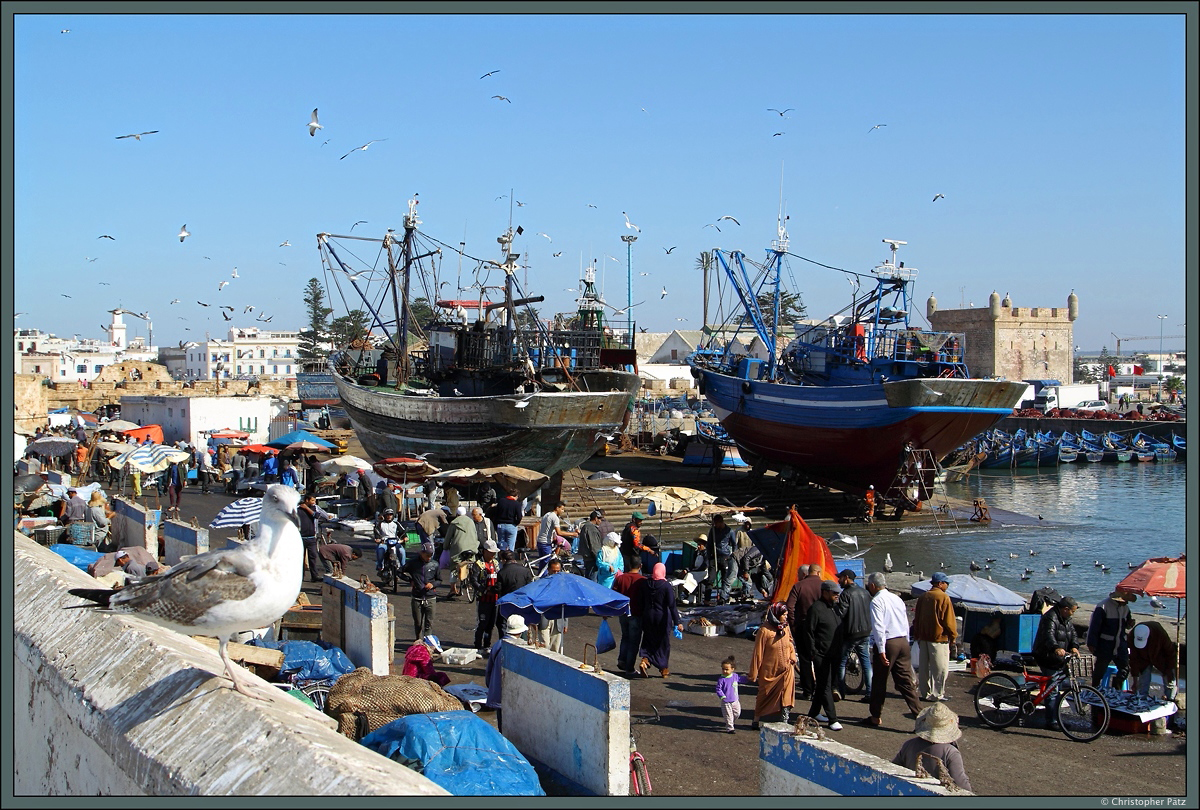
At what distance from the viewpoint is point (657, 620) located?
9414 millimetres

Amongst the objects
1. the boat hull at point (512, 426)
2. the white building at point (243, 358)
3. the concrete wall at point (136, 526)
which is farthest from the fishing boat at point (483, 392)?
the white building at point (243, 358)

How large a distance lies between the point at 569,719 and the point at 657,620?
298 cm

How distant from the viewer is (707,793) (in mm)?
6723

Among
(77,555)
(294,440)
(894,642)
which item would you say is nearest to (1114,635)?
(894,642)

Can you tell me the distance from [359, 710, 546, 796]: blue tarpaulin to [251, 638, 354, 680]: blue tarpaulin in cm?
243

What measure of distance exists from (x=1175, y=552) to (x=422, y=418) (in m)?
20.7

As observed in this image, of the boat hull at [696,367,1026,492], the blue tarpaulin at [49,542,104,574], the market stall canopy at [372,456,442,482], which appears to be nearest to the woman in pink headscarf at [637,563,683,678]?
the blue tarpaulin at [49,542,104,574]

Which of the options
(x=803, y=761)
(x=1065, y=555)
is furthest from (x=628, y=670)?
(x=1065, y=555)

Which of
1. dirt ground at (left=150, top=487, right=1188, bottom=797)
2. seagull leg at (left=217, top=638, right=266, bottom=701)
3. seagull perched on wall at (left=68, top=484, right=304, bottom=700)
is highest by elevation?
seagull perched on wall at (left=68, top=484, right=304, bottom=700)

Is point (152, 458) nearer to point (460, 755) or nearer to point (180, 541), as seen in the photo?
point (180, 541)

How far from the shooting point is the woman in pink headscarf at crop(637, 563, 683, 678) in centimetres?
939

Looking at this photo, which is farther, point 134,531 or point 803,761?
point 134,531

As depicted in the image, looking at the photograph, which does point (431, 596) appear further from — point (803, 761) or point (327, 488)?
point (327, 488)

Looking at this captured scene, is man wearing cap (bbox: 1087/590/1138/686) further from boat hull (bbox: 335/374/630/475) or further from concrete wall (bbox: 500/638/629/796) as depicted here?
boat hull (bbox: 335/374/630/475)
